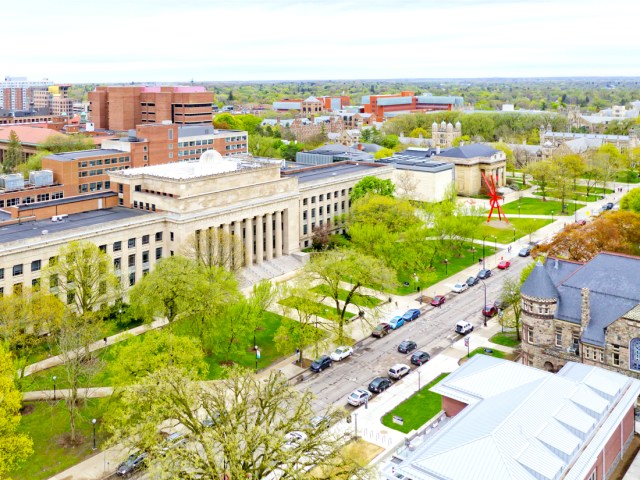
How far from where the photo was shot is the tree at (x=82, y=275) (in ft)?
213

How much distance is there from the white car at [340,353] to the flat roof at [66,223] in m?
34.9

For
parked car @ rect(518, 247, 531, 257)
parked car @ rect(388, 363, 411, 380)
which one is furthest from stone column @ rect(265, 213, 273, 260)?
parked car @ rect(518, 247, 531, 257)

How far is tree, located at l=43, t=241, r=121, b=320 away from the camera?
65062mm

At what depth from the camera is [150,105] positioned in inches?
7146

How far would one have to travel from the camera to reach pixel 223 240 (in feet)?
261

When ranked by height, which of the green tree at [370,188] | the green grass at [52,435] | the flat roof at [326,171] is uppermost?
the flat roof at [326,171]

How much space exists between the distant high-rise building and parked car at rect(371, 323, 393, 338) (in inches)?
4864

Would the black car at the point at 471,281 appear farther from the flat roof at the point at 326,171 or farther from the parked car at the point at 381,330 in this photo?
the flat roof at the point at 326,171

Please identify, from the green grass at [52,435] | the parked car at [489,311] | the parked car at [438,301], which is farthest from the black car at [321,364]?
the parked car at [489,311]

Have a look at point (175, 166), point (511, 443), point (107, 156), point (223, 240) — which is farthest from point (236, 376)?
point (107, 156)

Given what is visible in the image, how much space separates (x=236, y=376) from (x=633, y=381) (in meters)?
33.5

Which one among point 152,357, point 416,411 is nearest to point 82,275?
point 152,357

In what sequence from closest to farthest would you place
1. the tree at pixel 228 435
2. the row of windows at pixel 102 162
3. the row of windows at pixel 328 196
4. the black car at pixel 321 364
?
the tree at pixel 228 435
the black car at pixel 321 364
the row of windows at pixel 328 196
the row of windows at pixel 102 162

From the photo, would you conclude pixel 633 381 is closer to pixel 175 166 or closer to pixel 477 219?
pixel 477 219
